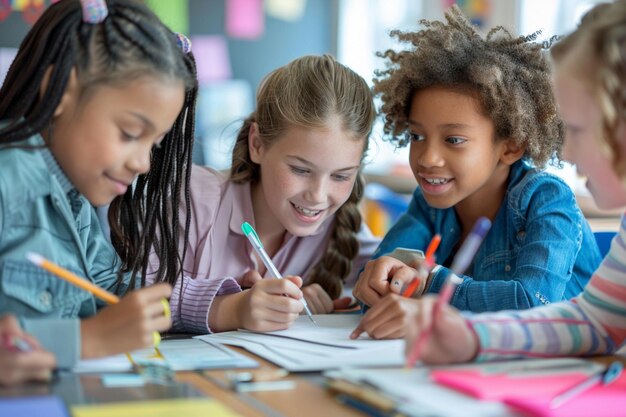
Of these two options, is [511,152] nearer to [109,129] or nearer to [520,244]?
[520,244]

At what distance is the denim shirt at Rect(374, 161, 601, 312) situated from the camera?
1.43 meters

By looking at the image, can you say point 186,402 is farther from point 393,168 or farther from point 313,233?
point 393,168

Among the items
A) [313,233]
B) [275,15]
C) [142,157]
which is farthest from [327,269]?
[275,15]

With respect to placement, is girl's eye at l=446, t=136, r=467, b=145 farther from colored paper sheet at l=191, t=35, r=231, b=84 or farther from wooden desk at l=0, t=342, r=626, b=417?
colored paper sheet at l=191, t=35, r=231, b=84

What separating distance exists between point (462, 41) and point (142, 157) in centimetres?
77

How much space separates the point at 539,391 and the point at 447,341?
0.14 m

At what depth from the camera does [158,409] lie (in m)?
0.81

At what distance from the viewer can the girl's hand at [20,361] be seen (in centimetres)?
87

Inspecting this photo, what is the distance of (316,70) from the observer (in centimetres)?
172

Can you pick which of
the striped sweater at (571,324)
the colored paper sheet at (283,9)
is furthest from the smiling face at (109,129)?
the colored paper sheet at (283,9)

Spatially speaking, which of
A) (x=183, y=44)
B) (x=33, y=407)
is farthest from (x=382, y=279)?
(x=33, y=407)

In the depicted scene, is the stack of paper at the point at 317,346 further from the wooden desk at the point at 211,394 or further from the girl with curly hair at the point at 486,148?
the girl with curly hair at the point at 486,148

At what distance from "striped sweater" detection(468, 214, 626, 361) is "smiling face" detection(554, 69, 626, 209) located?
101 millimetres

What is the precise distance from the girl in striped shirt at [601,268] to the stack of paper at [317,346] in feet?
0.32
